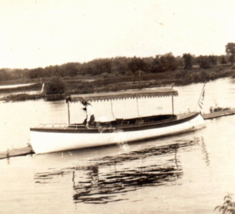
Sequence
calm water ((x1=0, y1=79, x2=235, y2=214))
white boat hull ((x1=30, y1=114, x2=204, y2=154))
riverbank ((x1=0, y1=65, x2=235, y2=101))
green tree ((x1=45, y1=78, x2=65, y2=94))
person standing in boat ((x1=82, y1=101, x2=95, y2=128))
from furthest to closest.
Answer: green tree ((x1=45, y1=78, x2=65, y2=94)) → riverbank ((x1=0, y1=65, x2=235, y2=101)) → person standing in boat ((x1=82, y1=101, x2=95, y2=128)) → white boat hull ((x1=30, y1=114, x2=204, y2=154)) → calm water ((x1=0, y1=79, x2=235, y2=214))

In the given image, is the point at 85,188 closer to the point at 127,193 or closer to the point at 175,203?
the point at 127,193

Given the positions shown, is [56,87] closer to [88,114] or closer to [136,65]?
[136,65]

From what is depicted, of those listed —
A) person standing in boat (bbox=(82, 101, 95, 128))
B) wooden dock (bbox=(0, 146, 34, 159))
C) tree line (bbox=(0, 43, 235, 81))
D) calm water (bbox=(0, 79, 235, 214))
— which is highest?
tree line (bbox=(0, 43, 235, 81))

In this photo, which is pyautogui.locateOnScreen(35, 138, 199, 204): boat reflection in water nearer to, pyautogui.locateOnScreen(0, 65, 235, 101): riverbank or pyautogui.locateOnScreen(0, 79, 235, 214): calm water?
pyautogui.locateOnScreen(0, 79, 235, 214): calm water

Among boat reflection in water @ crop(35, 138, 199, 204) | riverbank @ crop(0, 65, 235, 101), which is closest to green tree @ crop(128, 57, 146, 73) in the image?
riverbank @ crop(0, 65, 235, 101)

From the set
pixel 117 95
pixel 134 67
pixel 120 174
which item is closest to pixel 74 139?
pixel 117 95

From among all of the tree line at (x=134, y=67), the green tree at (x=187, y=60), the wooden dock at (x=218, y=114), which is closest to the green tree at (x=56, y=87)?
the tree line at (x=134, y=67)

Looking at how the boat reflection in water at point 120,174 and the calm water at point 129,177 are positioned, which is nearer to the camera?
the calm water at point 129,177

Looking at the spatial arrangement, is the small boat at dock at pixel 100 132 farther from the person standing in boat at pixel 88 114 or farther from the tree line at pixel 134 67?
the tree line at pixel 134 67
